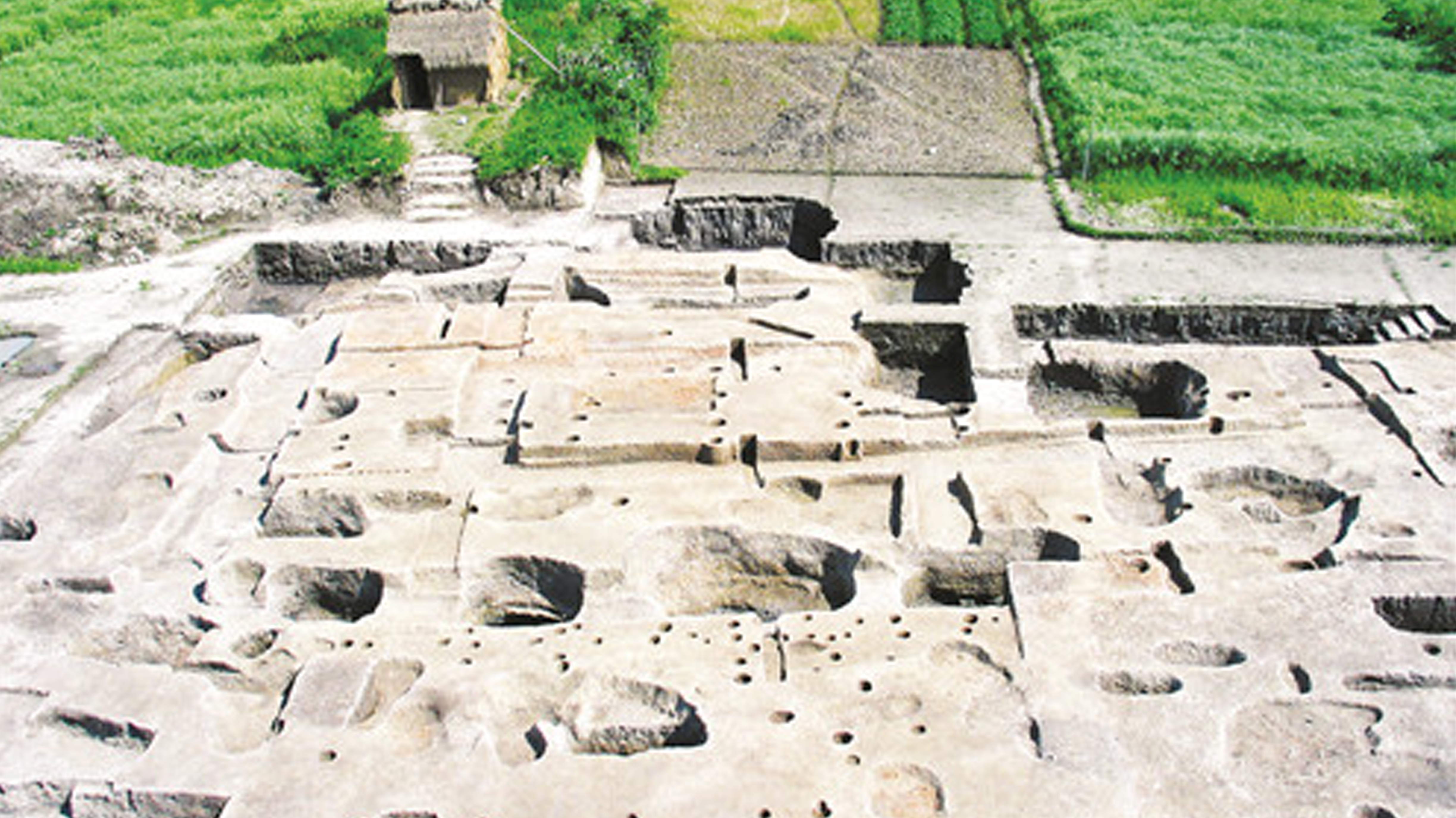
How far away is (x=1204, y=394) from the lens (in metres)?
9.36

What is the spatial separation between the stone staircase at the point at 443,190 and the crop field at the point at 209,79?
28cm

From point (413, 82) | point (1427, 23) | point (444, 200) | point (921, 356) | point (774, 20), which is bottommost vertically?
point (921, 356)

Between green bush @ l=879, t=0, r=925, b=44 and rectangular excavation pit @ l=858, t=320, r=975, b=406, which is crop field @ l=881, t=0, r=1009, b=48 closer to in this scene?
green bush @ l=879, t=0, r=925, b=44

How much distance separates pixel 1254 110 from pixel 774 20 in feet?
26.0

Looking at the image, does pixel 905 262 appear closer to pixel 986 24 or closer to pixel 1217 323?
pixel 1217 323

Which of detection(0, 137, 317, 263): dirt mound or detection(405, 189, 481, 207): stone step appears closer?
detection(0, 137, 317, 263): dirt mound

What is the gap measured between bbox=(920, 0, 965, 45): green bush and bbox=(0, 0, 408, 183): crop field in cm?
828

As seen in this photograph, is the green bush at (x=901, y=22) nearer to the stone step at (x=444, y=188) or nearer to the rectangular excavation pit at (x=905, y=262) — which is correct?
the rectangular excavation pit at (x=905, y=262)

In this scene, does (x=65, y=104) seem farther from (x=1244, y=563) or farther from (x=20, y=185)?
(x=1244, y=563)

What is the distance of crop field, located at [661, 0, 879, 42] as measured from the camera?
19.9 metres

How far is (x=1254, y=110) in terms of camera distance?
1623cm

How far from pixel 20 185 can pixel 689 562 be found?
11.1m

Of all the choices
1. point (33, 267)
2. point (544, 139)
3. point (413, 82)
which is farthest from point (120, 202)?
point (544, 139)

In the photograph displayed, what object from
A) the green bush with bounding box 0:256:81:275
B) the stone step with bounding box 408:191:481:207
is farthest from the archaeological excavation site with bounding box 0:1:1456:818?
the stone step with bounding box 408:191:481:207
